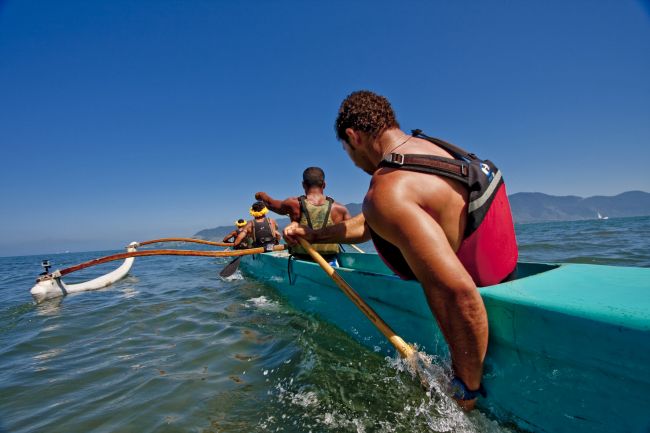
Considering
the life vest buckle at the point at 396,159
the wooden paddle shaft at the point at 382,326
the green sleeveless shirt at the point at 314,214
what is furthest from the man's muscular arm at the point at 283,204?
the life vest buckle at the point at 396,159

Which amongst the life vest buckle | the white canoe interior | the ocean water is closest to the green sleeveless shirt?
the ocean water

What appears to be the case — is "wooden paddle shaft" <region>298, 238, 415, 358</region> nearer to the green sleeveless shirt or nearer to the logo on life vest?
the logo on life vest

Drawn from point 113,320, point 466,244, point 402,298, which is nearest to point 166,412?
point 402,298

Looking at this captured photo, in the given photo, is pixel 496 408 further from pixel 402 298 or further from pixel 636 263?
pixel 636 263

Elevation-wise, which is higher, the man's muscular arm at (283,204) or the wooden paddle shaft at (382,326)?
the man's muscular arm at (283,204)

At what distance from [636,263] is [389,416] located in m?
9.02

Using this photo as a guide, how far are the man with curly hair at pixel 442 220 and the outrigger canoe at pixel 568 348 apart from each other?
6.0 inches

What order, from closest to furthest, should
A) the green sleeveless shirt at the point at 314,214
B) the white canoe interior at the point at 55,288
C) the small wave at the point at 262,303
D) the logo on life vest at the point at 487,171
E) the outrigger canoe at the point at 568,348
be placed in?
1. the outrigger canoe at the point at 568,348
2. the logo on life vest at the point at 487,171
3. the green sleeveless shirt at the point at 314,214
4. the small wave at the point at 262,303
5. the white canoe interior at the point at 55,288

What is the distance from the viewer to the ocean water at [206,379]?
8.13 ft

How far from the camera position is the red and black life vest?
183cm

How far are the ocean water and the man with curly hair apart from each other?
749 millimetres

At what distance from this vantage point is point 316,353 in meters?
3.70

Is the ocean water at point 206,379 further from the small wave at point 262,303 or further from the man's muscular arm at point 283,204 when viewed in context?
the man's muscular arm at point 283,204

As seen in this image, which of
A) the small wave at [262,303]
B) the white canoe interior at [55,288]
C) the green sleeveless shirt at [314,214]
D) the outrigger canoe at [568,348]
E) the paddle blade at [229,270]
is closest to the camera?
the outrigger canoe at [568,348]
